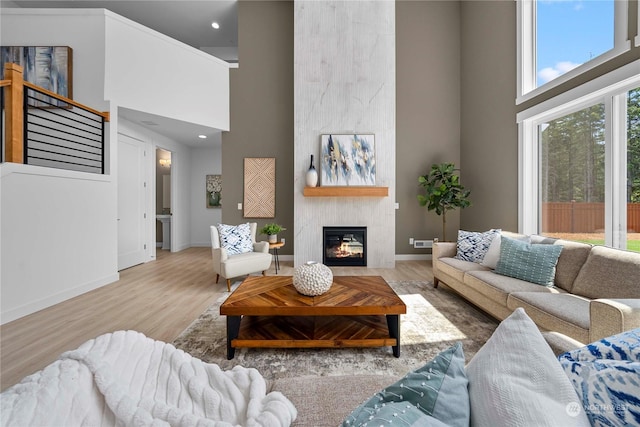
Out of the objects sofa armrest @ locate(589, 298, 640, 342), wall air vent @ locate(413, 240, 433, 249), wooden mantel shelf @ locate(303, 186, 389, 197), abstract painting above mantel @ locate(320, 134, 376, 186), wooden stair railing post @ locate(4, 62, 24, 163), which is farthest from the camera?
wall air vent @ locate(413, 240, 433, 249)

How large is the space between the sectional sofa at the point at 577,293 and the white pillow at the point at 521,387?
4.46ft

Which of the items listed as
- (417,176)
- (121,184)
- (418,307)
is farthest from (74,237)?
(417,176)

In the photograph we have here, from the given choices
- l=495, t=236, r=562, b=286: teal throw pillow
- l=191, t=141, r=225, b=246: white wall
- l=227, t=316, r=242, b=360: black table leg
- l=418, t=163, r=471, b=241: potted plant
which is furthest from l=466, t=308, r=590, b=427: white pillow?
l=191, t=141, r=225, b=246: white wall

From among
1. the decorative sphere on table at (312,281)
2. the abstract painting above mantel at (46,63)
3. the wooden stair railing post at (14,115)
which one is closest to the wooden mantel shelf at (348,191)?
the decorative sphere on table at (312,281)

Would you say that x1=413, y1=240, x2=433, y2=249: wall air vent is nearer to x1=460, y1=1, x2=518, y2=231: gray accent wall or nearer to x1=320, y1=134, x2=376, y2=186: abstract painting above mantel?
x1=460, y1=1, x2=518, y2=231: gray accent wall

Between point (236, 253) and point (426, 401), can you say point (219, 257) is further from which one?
point (426, 401)

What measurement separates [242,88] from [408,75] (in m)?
3.30

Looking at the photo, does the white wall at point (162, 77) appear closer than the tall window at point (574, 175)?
No

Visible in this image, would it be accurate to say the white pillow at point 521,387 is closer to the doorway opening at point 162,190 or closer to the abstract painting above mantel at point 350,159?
the abstract painting above mantel at point 350,159

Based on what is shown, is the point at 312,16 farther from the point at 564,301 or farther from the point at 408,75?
the point at 564,301

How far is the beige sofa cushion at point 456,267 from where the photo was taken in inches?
120

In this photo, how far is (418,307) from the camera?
296 cm

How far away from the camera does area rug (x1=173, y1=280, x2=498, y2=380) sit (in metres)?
1.89

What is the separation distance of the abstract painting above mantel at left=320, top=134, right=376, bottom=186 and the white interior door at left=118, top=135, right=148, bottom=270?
11.3 feet
